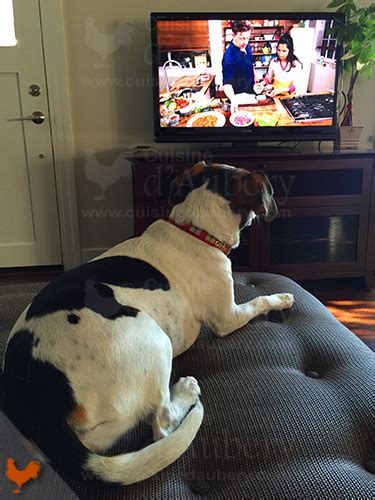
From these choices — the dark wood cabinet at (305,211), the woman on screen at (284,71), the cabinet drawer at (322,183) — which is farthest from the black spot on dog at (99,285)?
the woman on screen at (284,71)

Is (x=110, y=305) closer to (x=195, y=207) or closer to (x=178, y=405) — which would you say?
(x=178, y=405)

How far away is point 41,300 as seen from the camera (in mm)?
1081

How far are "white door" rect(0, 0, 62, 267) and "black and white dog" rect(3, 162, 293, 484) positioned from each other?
201 centimetres

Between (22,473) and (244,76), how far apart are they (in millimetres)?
2640

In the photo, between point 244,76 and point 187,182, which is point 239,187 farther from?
point 244,76

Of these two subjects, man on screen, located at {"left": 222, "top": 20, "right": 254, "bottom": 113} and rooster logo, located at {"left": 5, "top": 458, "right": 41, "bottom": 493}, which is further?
man on screen, located at {"left": 222, "top": 20, "right": 254, "bottom": 113}

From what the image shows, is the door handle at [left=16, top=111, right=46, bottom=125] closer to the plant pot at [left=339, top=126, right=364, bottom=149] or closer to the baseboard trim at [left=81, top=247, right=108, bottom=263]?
the baseboard trim at [left=81, top=247, right=108, bottom=263]

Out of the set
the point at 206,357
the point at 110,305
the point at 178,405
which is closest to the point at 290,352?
the point at 206,357

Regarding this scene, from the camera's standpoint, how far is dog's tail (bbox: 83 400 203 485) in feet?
2.75

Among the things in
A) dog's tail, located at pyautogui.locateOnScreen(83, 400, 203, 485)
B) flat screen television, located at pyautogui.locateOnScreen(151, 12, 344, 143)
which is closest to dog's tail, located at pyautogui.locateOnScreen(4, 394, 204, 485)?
dog's tail, located at pyautogui.locateOnScreen(83, 400, 203, 485)

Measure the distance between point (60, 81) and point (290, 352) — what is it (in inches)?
98.5

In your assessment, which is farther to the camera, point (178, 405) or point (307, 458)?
point (178, 405)

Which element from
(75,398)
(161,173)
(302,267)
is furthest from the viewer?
(302,267)

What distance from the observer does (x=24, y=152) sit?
10.3ft
